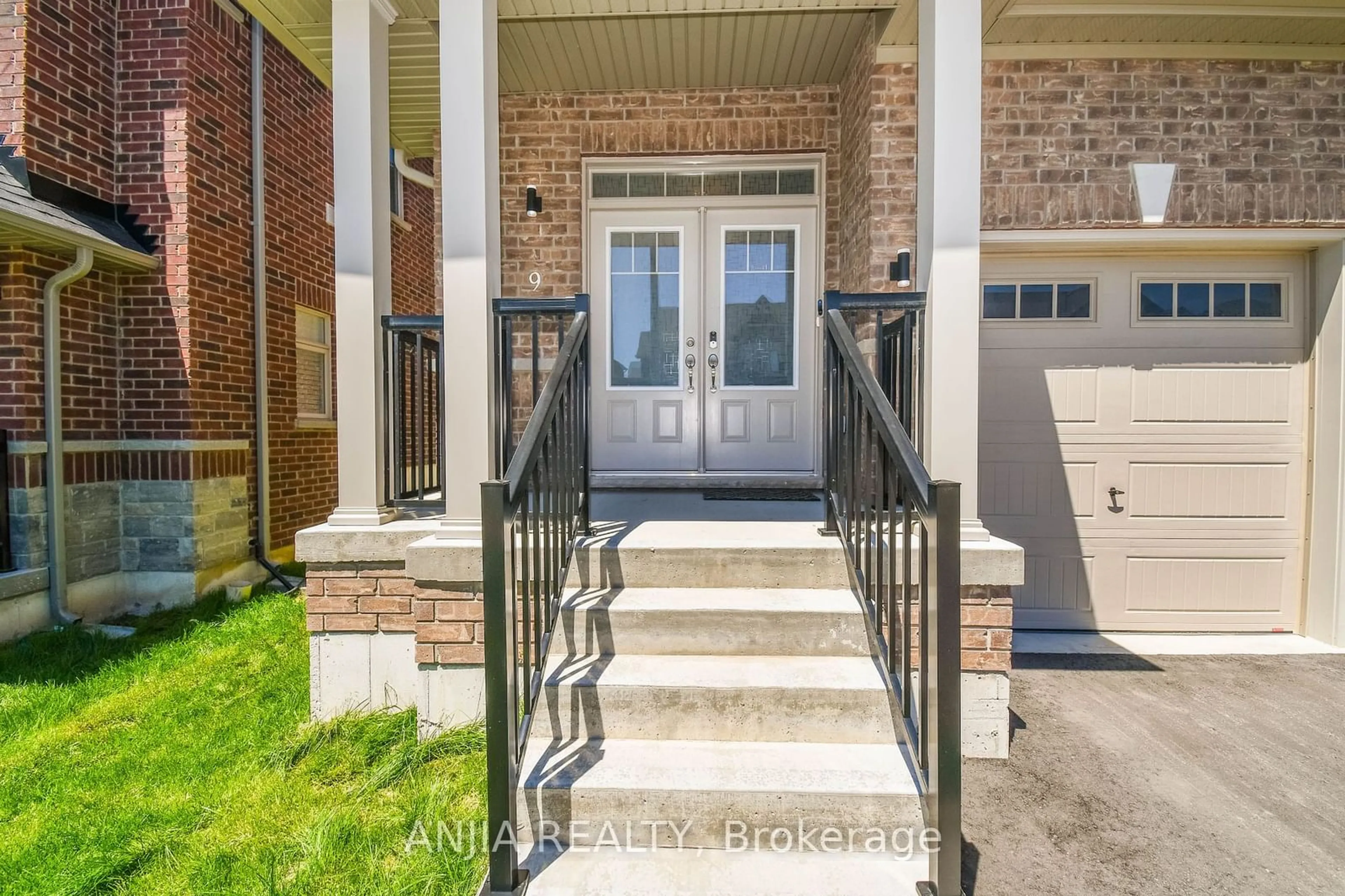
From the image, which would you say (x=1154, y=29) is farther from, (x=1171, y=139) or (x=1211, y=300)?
(x=1211, y=300)

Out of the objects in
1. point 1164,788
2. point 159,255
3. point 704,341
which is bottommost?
point 1164,788

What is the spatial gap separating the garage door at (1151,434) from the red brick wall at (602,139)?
1.44m

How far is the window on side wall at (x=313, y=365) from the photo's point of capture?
19.1ft

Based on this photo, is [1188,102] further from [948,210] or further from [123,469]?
[123,469]

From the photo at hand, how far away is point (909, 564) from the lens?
1729mm

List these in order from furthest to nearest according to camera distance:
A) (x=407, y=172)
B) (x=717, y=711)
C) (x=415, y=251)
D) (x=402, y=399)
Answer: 1. (x=415, y=251)
2. (x=407, y=172)
3. (x=402, y=399)
4. (x=717, y=711)

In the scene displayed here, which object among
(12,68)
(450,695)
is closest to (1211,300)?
(450,695)

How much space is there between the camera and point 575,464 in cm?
262

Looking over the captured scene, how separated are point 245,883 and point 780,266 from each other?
4214 millimetres

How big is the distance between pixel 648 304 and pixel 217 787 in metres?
3.56

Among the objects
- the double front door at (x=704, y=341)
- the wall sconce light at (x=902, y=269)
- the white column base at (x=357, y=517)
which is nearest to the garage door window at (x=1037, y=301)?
the wall sconce light at (x=902, y=269)

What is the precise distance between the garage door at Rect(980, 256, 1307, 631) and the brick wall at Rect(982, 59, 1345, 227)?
33 cm

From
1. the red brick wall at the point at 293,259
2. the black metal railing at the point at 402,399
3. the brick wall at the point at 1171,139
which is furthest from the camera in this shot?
the red brick wall at the point at 293,259

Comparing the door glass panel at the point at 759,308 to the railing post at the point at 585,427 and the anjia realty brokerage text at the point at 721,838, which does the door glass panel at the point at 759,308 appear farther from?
the anjia realty brokerage text at the point at 721,838
